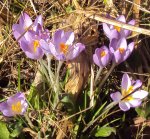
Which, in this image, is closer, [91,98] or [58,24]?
[91,98]

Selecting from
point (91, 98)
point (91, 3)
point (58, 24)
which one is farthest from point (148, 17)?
point (91, 98)

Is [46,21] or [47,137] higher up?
[46,21]

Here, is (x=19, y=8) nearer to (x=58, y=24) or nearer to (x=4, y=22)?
(x=4, y=22)

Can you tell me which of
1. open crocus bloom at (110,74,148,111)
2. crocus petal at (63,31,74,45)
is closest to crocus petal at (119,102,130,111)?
open crocus bloom at (110,74,148,111)

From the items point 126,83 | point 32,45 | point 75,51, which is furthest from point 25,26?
point 126,83

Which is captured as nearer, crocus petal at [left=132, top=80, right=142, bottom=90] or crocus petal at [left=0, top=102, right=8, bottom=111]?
crocus petal at [left=0, top=102, right=8, bottom=111]

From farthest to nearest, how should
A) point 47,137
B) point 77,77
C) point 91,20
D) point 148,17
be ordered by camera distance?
point 148,17
point 91,20
point 77,77
point 47,137

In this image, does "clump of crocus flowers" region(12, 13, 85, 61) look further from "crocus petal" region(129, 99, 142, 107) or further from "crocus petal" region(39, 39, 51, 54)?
"crocus petal" region(129, 99, 142, 107)
